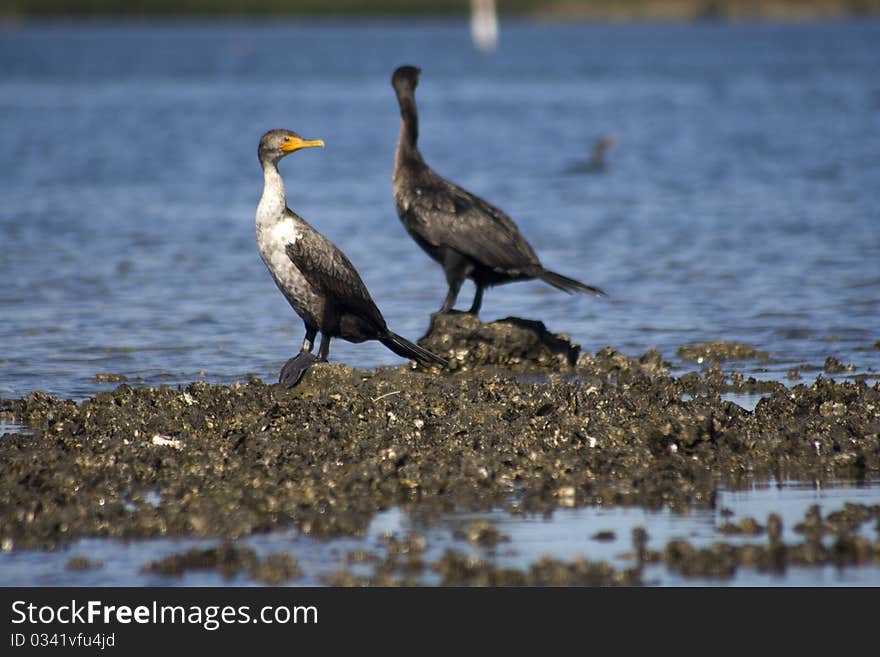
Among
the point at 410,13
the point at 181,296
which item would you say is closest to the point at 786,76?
the point at 181,296

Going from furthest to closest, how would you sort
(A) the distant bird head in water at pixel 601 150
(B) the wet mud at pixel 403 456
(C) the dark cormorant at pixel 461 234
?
(A) the distant bird head in water at pixel 601 150
(C) the dark cormorant at pixel 461 234
(B) the wet mud at pixel 403 456

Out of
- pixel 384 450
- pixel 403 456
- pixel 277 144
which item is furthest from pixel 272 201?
pixel 403 456

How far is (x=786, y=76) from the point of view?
68.6 m

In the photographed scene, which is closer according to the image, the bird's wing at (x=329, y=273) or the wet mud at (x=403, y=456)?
the wet mud at (x=403, y=456)

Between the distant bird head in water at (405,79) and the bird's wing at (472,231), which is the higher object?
the distant bird head in water at (405,79)

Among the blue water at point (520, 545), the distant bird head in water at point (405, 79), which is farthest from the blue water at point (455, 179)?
the blue water at point (520, 545)

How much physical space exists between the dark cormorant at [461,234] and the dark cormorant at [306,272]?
1354 millimetres

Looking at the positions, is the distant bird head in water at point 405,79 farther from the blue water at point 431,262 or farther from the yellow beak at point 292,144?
the yellow beak at point 292,144

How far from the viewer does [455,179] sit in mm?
29734

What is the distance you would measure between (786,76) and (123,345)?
60.1 m

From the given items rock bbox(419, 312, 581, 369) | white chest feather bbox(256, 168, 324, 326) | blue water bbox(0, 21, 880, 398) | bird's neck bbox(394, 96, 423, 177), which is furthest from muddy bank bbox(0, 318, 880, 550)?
bird's neck bbox(394, 96, 423, 177)

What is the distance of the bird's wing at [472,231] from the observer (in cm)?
1133

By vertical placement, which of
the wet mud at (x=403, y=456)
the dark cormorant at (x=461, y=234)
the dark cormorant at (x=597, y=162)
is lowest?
the wet mud at (x=403, y=456)

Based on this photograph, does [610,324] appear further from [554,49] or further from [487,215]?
[554,49]
